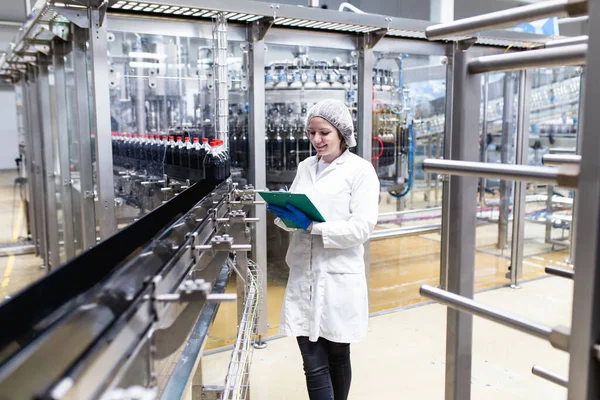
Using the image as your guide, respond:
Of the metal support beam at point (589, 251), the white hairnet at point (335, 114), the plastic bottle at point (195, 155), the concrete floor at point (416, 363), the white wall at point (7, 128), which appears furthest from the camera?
the white wall at point (7, 128)

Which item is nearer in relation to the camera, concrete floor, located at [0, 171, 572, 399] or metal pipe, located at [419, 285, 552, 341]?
metal pipe, located at [419, 285, 552, 341]

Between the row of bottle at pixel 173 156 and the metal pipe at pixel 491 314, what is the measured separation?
1.58 m

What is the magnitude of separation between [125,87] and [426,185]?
2698 mm

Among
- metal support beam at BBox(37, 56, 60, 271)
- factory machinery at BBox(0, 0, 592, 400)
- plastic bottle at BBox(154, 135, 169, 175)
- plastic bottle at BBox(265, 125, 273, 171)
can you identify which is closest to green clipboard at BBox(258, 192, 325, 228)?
factory machinery at BBox(0, 0, 592, 400)

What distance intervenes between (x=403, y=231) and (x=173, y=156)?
6.98 ft

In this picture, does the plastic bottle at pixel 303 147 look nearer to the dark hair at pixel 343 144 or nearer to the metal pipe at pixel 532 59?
the dark hair at pixel 343 144

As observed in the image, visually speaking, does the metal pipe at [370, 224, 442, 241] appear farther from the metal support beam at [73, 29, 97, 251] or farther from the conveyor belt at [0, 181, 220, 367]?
the conveyor belt at [0, 181, 220, 367]

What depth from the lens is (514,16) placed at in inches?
30.2

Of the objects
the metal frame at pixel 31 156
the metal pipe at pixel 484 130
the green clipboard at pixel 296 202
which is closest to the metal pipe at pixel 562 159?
the green clipboard at pixel 296 202

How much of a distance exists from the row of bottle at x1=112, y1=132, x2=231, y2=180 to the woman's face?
19.7 inches

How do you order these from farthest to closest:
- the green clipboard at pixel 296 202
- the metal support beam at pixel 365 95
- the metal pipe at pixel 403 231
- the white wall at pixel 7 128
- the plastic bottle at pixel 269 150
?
1. the white wall at pixel 7 128
2. the metal pipe at pixel 403 231
3. the plastic bottle at pixel 269 150
4. the metal support beam at pixel 365 95
5. the green clipboard at pixel 296 202

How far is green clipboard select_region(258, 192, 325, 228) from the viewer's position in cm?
184

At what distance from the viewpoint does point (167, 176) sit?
8.71ft

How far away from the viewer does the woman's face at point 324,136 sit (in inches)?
78.7
